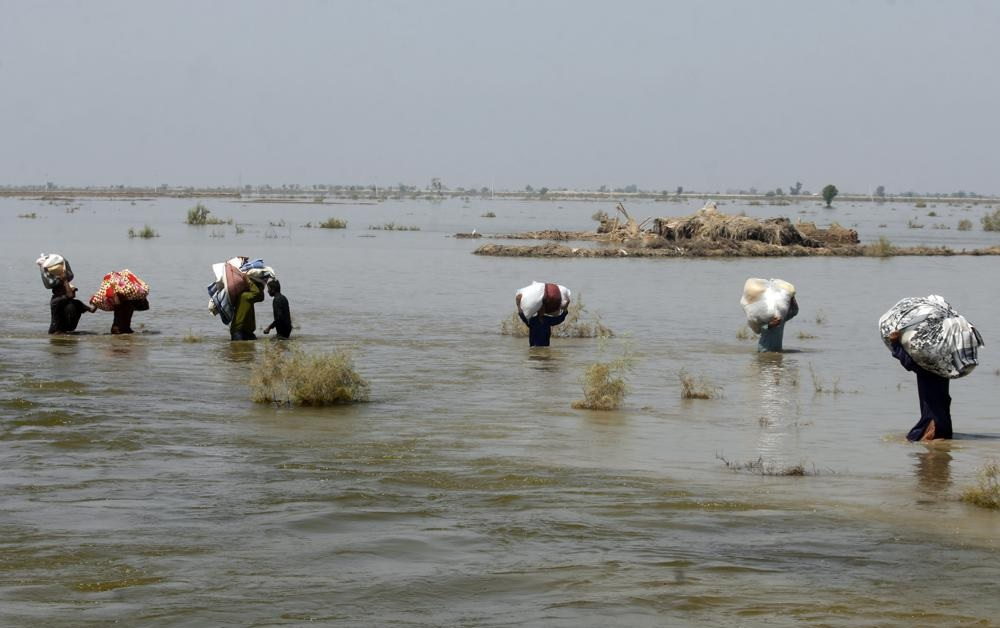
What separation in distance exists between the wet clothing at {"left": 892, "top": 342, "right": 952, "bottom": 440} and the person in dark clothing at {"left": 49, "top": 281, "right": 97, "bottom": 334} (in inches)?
456

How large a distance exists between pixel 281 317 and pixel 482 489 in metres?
9.74

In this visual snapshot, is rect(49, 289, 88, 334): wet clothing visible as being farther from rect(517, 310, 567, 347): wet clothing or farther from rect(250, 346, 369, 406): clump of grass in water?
rect(250, 346, 369, 406): clump of grass in water

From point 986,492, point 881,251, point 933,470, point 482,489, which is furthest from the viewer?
point 881,251

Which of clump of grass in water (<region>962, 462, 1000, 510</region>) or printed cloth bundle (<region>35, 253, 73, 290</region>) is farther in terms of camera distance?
printed cloth bundle (<region>35, 253, 73, 290</region>)

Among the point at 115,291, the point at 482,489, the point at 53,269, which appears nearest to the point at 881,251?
the point at 115,291

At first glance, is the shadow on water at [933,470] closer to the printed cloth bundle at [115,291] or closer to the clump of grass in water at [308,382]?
the clump of grass in water at [308,382]

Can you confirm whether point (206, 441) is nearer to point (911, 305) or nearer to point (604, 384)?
point (604, 384)

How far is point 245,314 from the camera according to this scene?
17844 mm

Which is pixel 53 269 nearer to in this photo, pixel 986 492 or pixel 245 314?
pixel 245 314

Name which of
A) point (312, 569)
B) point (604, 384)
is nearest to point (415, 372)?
point (604, 384)

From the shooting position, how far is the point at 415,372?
15578 millimetres

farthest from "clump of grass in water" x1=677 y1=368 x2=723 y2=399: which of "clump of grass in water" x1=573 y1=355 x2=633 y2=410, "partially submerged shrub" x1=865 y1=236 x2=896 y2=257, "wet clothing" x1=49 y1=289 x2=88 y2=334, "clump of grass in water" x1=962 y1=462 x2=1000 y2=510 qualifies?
"partially submerged shrub" x1=865 y1=236 x2=896 y2=257

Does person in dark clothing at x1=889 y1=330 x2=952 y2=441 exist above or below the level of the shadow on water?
above

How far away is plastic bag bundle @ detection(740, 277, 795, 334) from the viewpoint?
17375mm
